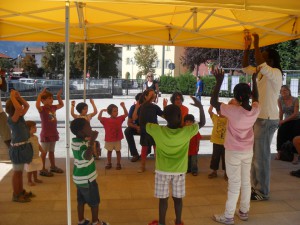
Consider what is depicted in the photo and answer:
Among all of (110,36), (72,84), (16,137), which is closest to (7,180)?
(16,137)

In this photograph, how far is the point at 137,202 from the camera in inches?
201

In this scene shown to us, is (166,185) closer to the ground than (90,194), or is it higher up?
higher up

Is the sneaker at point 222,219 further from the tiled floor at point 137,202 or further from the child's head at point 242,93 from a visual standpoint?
the child's head at point 242,93

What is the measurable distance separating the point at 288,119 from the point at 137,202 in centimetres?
440

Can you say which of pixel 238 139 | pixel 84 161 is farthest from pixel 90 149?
pixel 238 139

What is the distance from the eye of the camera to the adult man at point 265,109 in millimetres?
4754

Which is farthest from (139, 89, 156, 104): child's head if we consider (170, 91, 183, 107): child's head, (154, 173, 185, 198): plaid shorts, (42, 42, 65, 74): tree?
(42, 42, 65, 74): tree

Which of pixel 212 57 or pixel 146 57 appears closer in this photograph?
pixel 212 57

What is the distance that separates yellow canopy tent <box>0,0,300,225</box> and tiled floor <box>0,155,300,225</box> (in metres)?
2.62

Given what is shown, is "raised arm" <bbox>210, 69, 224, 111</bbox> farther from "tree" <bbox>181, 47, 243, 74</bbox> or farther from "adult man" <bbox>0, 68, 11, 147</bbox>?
"tree" <bbox>181, 47, 243, 74</bbox>

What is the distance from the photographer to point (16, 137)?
4.89 m

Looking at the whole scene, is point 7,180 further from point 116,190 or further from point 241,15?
point 241,15

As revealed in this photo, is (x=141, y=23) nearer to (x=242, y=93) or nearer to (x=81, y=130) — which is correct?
(x=242, y=93)

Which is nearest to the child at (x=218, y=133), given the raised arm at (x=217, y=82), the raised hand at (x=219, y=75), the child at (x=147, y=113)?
the child at (x=147, y=113)
